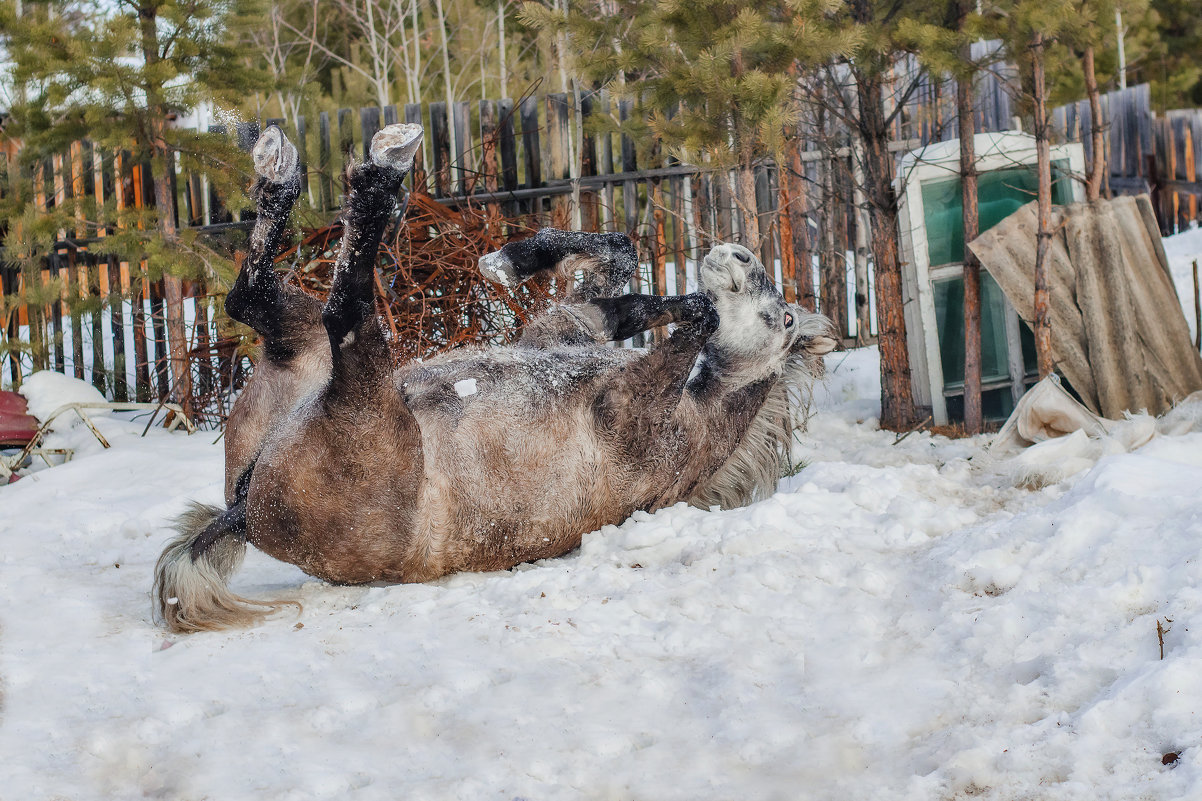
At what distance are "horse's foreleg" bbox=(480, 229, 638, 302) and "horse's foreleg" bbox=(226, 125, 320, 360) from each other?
2.14ft

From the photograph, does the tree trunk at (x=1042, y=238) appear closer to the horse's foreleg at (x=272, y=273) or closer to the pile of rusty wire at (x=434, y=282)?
the pile of rusty wire at (x=434, y=282)

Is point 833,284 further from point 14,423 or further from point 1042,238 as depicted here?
point 14,423

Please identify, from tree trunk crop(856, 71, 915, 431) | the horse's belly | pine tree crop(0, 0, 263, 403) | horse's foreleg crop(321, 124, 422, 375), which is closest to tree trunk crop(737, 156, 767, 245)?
tree trunk crop(856, 71, 915, 431)

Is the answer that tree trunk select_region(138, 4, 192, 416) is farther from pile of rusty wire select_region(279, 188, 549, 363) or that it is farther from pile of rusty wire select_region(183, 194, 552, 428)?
pile of rusty wire select_region(279, 188, 549, 363)

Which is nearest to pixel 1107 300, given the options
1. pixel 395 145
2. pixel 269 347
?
pixel 395 145

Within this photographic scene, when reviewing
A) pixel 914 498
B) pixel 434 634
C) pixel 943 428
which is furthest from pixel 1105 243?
pixel 434 634

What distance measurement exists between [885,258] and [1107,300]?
1074mm

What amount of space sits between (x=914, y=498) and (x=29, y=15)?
19.5 ft

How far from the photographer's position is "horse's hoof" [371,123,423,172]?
8.36 ft

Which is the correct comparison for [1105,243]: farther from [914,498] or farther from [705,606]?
[705,606]

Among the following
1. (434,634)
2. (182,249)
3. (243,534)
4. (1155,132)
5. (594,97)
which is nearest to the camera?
(434,634)

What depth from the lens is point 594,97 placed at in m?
6.64

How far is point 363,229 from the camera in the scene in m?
2.58

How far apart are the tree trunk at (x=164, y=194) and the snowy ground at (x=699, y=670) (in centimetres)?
302
